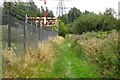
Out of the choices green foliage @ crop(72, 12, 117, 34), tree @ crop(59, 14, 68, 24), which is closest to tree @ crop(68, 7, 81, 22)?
tree @ crop(59, 14, 68, 24)

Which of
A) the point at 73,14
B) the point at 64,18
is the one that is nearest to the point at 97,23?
the point at 64,18

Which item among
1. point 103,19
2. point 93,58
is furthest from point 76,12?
point 93,58

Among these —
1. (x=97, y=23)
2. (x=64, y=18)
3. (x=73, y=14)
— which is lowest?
(x=97, y=23)

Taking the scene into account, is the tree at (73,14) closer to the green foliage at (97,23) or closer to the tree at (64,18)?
the tree at (64,18)

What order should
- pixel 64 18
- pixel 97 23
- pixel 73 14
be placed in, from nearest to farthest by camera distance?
pixel 97 23, pixel 64 18, pixel 73 14

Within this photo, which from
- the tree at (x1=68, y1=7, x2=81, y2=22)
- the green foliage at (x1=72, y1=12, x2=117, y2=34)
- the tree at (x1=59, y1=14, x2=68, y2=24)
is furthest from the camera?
the tree at (x1=68, y1=7, x2=81, y2=22)

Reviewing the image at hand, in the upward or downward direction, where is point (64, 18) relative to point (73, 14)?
downward

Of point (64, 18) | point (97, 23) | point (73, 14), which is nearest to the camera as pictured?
point (97, 23)

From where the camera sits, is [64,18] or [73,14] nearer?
[64,18]

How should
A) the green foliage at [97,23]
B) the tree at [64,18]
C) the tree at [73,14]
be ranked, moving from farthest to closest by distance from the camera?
1. the tree at [73,14]
2. the tree at [64,18]
3. the green foliage at [97,23]

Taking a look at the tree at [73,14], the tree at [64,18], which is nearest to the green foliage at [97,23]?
the tree at [64,18]

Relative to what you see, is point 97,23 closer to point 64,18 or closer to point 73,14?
point 64,18

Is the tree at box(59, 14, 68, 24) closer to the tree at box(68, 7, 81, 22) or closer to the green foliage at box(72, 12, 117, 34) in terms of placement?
the tree at box(68, 7, 81, 22)

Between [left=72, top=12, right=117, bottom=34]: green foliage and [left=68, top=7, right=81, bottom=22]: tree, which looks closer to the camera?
[left=72, top=12, right=117, bottom=34]: green foliage
